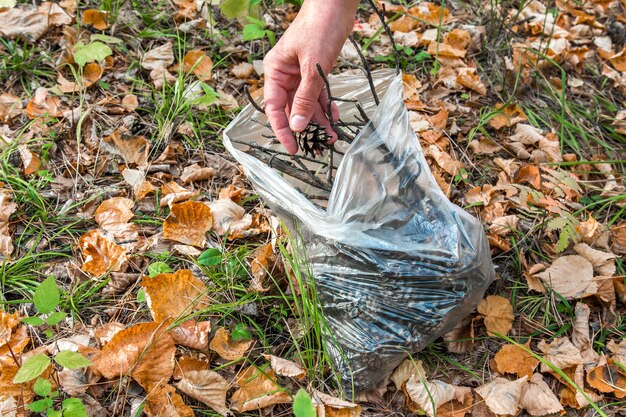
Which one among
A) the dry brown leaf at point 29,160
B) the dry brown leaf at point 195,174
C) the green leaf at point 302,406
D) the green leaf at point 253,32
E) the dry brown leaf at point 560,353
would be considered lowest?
the dry brown leaf at point 560,353

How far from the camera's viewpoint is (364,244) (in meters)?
1.26

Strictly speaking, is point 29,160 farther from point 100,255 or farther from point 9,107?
point 100,255

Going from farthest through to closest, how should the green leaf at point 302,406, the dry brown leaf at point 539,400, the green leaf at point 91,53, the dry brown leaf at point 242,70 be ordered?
the dry brown leaf at point 242,70 < the green leaf at point 91,53 < the dry brown leaf at point 539,400 < the green leaf at point 302,406

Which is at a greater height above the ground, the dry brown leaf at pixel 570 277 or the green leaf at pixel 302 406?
the green leaf at pixel 302 406

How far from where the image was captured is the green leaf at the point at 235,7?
203cm

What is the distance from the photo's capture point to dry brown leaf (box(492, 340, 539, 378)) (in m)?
1.40

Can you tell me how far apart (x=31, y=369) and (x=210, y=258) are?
0.50 m

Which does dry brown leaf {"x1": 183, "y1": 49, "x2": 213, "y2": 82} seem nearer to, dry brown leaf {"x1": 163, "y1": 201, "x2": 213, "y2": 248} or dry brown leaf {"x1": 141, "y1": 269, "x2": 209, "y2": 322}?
dry brown leaf {"x1": 163, "y1": 201, "x2": 213, "y2": 248}

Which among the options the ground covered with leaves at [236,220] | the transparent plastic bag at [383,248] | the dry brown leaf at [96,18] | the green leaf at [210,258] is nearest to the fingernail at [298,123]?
the transparent plastic bag at [383,248]

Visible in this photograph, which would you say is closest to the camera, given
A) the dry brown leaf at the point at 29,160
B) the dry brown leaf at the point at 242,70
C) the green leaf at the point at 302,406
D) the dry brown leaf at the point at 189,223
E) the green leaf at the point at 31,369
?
the green leaf at the point at 302,406

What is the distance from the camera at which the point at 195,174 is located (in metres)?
1.78

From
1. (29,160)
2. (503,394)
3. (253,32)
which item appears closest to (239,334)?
(503,394)

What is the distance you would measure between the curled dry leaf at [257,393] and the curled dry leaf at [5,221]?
2.44ft

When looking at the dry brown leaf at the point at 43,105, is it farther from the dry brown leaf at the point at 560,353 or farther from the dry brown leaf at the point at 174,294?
the dry brown leaf at the point at 560,353
